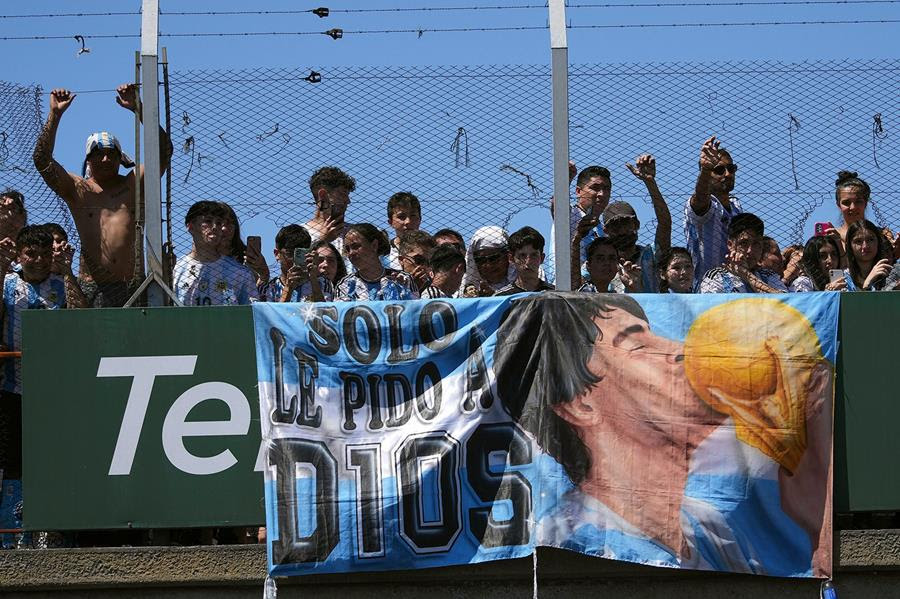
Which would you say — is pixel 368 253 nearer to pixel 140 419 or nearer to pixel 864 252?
pixel 140 419

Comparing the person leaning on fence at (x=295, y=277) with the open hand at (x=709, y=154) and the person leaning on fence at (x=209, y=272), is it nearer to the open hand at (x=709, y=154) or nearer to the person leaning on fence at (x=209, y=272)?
the person leaning on fence at (x=209, y=272)

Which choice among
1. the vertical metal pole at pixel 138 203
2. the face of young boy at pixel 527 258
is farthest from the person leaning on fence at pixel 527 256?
the vertical metal pole at pixel 138 203

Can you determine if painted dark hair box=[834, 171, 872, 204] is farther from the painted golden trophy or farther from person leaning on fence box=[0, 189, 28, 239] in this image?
person leaning on fence box=[0, 189, 28, 239]

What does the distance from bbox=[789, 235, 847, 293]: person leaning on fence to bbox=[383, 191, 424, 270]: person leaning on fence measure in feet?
7.97

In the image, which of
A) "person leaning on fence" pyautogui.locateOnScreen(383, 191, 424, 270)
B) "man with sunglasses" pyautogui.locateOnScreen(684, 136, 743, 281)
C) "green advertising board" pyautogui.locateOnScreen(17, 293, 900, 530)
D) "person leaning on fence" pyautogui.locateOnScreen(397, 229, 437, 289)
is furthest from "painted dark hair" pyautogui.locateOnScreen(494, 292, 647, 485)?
"person leaning on fence" pyautogui.locateOnScreen(383, 191, 424, 270)

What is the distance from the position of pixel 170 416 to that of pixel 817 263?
400 centimetres

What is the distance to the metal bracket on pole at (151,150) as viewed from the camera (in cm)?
660

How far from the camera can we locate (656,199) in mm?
7191

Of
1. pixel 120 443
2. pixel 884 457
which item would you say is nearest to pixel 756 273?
pixel 884 457

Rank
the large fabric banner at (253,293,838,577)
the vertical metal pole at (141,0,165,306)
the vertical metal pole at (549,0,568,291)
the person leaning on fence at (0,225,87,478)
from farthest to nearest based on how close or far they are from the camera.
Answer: the person leaning on fence at (0,225,87,478) < the vertical metal pole at (141,0,165,306) < the vertical metal pole at (549,0,568,291) < the large fabric banner at (253,293,838,577)

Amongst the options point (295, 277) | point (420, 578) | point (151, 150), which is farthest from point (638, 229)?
point (151, 150)

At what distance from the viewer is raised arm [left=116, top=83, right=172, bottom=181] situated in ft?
22.2

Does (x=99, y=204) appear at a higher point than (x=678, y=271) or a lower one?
higher

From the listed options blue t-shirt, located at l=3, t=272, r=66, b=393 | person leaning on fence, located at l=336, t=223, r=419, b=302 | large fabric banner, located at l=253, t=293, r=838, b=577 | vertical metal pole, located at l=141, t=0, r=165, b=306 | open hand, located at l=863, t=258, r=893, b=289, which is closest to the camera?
large fabric banner, located at l=253, t=293, r=838, b=577
